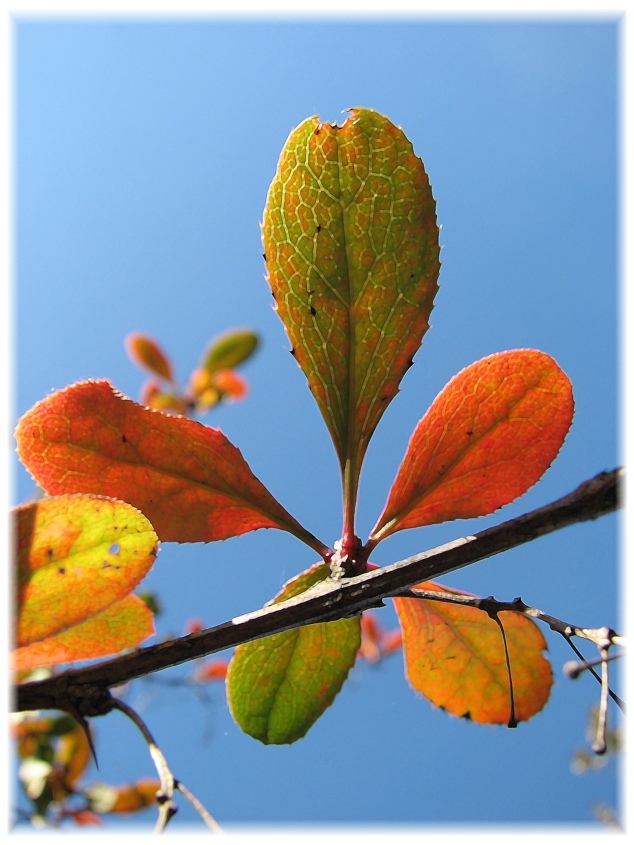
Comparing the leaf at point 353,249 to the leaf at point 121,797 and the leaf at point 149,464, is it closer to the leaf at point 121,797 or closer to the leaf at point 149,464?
the leaf at point 149,464

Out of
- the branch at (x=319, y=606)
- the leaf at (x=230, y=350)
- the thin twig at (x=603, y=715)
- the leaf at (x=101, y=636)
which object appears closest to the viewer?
the thin twig at (x=603, y=715)

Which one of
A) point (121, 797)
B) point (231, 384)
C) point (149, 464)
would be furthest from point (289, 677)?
point (231, 384)

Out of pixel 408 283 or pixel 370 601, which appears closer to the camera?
pixel 370 601

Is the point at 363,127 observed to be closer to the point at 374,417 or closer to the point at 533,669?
the point at 374,417

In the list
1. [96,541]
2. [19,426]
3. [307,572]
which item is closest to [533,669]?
[307,572]

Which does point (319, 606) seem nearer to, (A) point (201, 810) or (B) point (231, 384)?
(A) point (201, 810)

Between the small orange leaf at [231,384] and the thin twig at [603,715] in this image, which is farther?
the small orange leaf at [231,384]

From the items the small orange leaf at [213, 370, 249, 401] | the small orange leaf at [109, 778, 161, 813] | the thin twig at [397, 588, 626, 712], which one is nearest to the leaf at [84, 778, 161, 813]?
the small orange leaf at [109, 778, 161, 813]

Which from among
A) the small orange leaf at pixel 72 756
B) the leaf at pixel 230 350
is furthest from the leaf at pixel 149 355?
the small orange leaf at pixel 72 756
